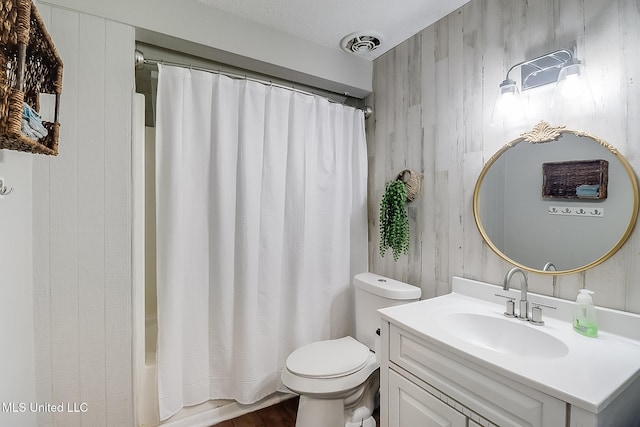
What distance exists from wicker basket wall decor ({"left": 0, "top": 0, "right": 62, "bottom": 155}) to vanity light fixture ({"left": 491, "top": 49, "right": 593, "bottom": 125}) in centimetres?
171

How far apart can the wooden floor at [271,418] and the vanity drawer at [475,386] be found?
0.89 m

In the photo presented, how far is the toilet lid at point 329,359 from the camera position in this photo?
1.46 metres

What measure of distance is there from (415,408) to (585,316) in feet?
2.39

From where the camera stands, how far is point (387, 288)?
5.52 feet

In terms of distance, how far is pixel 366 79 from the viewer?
2.14 meters

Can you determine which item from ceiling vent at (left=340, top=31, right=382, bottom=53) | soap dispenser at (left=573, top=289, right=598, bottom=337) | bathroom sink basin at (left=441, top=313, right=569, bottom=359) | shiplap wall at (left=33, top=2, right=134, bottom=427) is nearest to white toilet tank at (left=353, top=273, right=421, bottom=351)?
bathroom sink basin at (left=441, top=313, right=569, bottom=359)

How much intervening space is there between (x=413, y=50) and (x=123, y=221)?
1.95 m

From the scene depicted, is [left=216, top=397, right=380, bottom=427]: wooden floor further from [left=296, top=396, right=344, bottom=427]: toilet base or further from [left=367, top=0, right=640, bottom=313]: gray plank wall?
[left=367, top=0, right=640, bottom=313]: gray plank wall

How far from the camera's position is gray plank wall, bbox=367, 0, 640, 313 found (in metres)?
1.07

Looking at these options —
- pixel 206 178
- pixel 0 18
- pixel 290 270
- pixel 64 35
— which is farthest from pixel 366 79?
pixel 0 18

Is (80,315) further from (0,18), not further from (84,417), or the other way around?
(0,18)

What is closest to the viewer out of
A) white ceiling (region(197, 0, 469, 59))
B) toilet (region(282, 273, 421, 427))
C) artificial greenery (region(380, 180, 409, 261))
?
toilet (region(282, 273, 421, 427))

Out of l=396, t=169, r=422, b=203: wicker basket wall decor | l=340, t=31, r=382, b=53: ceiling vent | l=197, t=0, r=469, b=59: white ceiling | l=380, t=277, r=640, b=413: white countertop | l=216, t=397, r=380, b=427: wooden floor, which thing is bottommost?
l=216, t=397, r=380, b=427: wooden floor

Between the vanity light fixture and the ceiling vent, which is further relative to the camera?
the ceiling vent
